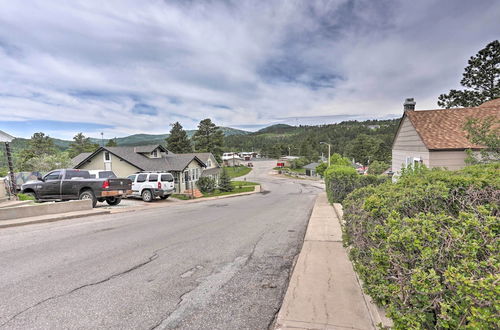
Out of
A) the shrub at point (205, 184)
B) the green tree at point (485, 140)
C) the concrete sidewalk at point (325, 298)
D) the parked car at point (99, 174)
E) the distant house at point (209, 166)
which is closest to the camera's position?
the concrete sidewalk at point (325, 298)

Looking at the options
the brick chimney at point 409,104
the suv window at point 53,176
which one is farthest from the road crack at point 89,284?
the brick chimney at point 409,104

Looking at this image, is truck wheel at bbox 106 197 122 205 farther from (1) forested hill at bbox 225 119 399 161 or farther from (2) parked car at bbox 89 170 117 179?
(1) forested hill at bbox 225 119 399 161

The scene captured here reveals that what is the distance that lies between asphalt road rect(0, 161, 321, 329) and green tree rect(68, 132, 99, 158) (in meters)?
70.5

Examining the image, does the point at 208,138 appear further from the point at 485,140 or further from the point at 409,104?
the point at 485,140

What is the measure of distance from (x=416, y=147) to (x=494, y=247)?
10821 millimetres

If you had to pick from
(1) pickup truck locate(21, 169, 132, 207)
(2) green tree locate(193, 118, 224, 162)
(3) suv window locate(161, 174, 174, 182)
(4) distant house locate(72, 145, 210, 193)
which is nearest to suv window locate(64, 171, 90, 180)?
(1) pickup truck locate(21, 169, 132, 207)

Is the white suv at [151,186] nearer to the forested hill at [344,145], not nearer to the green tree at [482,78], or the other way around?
the green tree at [482,78]

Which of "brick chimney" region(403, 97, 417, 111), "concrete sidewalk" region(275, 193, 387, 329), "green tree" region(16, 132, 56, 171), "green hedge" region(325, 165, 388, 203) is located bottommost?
"concrete sidewalk" region(275, 193, 387, 329)

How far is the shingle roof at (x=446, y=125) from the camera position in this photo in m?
9.59

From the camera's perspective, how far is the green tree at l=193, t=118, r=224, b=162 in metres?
59.7

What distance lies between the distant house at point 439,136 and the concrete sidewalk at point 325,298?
735 cm

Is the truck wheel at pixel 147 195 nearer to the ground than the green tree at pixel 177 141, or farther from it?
nearer to the ground

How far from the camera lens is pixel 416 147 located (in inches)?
431

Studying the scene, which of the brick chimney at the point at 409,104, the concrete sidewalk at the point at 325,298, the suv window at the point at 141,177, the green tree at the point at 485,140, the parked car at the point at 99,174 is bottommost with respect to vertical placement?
the concrete sidewalk at the point at 325,298
